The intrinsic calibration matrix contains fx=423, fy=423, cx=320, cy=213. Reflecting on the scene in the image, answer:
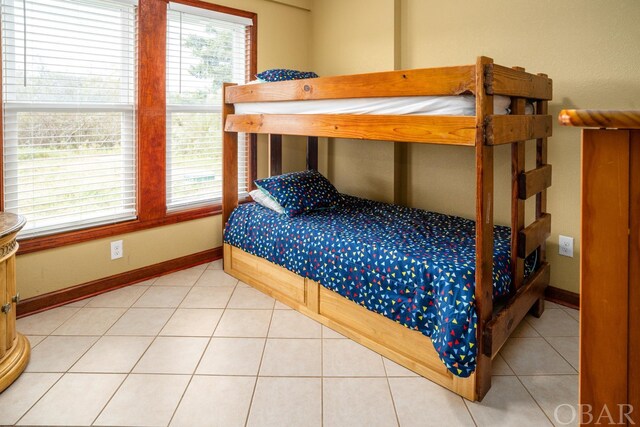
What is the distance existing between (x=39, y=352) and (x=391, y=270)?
1.77 m

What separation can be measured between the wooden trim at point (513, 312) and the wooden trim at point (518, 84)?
949mm

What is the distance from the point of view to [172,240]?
10.5ft

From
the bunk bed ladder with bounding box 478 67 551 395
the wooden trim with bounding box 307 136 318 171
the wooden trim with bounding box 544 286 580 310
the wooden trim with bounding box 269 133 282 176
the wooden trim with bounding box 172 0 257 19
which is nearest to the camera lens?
the bunk bed ladder with bounding box 478 67 551 395

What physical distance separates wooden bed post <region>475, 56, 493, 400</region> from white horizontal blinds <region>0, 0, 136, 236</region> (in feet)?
7.46

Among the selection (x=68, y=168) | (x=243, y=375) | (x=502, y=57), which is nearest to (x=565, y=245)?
(x=502, y=57)

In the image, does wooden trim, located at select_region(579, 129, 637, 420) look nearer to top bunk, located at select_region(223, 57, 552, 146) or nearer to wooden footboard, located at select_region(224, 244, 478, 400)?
top bunk, located at select_region(223, 57, 552, 146)

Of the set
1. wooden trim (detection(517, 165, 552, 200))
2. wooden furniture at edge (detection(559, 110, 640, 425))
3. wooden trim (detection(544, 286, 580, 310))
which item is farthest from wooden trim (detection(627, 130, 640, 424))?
wooden trim (detection(544, 286, 580, 310))

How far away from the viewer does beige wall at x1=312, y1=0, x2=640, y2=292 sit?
7.59 ft

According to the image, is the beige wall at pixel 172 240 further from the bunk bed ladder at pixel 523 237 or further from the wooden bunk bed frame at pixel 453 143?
the bunk bed ladder at pixel 523 237

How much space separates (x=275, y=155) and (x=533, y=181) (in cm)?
216

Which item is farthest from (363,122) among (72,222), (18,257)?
(18,257)

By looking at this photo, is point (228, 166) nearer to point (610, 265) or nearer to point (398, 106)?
point (398, 106)

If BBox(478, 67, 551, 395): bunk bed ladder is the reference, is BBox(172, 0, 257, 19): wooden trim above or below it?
above

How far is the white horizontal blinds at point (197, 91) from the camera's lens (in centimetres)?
305
